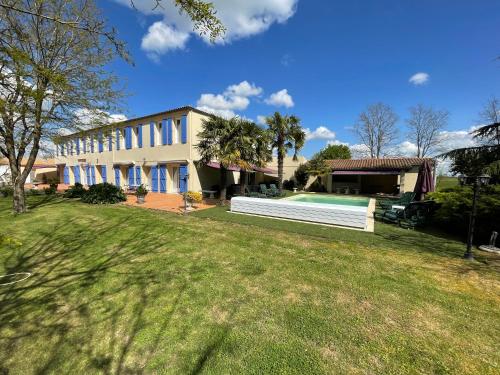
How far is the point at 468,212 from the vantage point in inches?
352

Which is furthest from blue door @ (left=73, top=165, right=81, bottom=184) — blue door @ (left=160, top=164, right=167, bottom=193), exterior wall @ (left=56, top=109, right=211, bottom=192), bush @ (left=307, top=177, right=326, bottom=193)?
bush @ (left=307, top=177, right=326, bottom=193)

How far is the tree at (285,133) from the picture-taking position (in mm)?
23266

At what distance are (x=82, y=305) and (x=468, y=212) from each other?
41.8 feet

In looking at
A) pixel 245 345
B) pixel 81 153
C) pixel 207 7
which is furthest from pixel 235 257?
pixel 81 153

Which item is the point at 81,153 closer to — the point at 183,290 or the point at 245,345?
the point at 183,290

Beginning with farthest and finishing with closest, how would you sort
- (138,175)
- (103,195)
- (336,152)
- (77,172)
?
(336,152) → (77,172) → (138,175) → (103,195)

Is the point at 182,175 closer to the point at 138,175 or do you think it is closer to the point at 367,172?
the point at 138,175

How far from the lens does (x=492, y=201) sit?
323 inches

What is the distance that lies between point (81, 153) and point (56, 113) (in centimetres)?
2445

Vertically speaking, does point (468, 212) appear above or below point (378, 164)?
below

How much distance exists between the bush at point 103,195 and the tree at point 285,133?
1454 cm

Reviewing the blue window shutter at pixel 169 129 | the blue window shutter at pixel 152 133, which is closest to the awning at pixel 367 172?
the blue window shutter at pixel 169 129

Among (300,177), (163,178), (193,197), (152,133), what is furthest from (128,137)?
(300,177)

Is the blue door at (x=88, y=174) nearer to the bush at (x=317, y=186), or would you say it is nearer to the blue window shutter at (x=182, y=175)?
the blue window shutter at (x=182, y=175)
